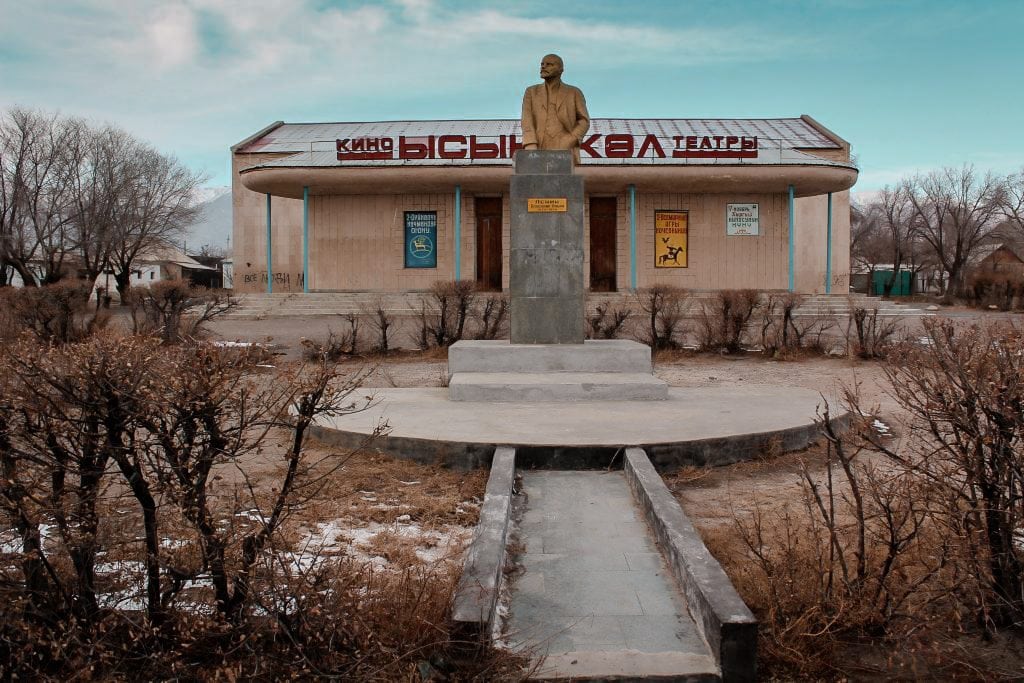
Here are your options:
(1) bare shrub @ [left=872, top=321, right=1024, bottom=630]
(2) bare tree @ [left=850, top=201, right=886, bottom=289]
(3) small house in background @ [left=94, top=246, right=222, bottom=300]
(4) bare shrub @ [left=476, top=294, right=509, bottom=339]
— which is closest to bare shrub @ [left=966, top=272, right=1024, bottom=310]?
(4) bare shrub @ [left=476, top=294, right=509, bottom=339]

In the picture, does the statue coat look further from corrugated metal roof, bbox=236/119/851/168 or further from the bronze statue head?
corrugated metal roof, bbox=236/119/851/168

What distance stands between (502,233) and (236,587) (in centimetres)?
2121

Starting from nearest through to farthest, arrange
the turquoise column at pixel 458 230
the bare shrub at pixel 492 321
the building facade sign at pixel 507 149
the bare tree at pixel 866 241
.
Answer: the bare shrub at pixel 492 321, the building facade sign at pixel 507 149, the turquoise column at pixel 458 230, the bare tree at pixel 866 241

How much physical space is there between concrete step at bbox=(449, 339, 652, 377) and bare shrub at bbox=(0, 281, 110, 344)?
6840 millimetres

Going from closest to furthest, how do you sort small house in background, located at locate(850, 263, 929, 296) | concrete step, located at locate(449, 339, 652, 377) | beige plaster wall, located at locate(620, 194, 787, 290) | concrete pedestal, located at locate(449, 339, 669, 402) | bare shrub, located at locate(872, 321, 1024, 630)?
1. bare shrub, located at locate(872, 321, 1024, 630)
2. concrete pedestal, located at locate(449, 339, 669, 402)
3. concrete step, located at locate(449, 339, 652, 377)
4. beige plaster wall, located at locate(620, 194, 787, 290)
5. small house in background, located at locate(850, 263, 929, 296)

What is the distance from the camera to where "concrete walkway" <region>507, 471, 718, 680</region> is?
123 inches

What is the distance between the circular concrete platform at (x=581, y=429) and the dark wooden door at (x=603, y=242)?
15135 mm

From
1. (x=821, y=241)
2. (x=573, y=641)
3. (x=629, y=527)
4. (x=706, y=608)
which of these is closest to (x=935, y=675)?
(x=706, y=608)

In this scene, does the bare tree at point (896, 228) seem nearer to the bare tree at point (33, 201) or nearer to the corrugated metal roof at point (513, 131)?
the corrugated metal roof at point (513, 131)

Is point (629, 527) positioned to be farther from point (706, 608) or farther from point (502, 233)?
point (502, 233)

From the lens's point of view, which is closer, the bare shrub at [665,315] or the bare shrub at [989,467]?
the bare shrub at [989,467]

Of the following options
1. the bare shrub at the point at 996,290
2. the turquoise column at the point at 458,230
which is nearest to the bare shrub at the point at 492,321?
the turquoise column at the point at 458,230

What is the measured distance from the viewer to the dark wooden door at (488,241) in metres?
23.8

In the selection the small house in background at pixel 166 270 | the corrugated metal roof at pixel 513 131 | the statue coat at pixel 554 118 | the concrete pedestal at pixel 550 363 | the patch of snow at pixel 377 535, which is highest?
the corrugated metal roof at pixel 513 131
